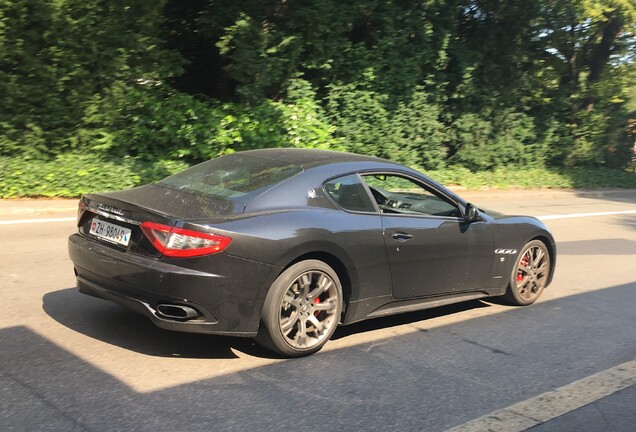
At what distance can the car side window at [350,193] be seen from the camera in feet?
16.2

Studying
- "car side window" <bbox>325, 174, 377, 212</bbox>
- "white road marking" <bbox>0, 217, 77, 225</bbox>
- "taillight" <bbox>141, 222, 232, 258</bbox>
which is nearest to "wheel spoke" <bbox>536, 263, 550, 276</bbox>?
"car side window" <bbox>325, 174, 377, 212</bbox>

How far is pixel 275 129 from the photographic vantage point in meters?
15.2

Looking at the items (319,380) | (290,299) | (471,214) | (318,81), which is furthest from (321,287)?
(318,81)

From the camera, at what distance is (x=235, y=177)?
5008 millimetres

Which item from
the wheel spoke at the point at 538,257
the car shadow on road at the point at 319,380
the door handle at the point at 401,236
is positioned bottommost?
the car shadow on road at the point at 319,380

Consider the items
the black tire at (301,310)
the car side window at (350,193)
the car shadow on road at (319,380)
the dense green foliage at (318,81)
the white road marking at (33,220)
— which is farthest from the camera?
the dense green foliage at (318,81)

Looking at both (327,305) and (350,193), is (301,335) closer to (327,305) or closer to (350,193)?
(327,305)

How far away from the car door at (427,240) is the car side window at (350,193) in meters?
0.17

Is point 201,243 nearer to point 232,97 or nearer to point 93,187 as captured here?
point 93,187

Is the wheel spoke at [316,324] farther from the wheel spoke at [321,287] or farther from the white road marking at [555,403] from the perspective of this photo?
the white road marking at [555,403]

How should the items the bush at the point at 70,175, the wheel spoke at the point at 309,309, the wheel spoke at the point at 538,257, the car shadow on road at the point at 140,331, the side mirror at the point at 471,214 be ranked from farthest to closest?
the bush at the point at 70,175 → the wheel spoke at the point at 538,257 → the side mirror at the point at 471,214 → the car shadow on road at the point at 140,331 → the wheel spoke at the point at 309,309

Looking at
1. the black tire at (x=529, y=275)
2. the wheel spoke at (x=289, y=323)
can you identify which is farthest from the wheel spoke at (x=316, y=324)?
the black tire at (x=529, y=275)

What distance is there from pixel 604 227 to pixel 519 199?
5.43 m

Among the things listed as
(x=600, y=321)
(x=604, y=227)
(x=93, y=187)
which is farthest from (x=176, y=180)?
(x=604, y=227)
